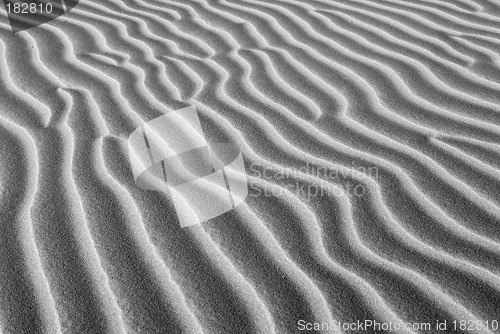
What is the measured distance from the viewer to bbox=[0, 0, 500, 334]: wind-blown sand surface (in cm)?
223

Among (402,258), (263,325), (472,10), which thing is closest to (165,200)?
(263,325)

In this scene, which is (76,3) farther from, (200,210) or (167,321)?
(167,321)

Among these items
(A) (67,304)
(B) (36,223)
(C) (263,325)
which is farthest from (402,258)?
(B) (36,223)

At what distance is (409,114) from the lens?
131 inches

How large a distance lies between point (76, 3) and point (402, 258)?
366 centimetres

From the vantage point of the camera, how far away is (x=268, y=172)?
2920 mm

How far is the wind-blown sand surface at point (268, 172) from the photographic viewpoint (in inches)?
87.8

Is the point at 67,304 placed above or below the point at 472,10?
below

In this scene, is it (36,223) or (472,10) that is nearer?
(36,223)

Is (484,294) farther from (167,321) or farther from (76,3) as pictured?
(76,3)

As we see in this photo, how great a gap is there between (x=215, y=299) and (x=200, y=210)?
53 centimetres

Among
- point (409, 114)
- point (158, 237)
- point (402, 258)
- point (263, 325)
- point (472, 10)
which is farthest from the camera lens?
point (472, 10)

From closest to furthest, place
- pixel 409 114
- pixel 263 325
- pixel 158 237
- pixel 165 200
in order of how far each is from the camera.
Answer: pixel 263 325 → pixel 158 237 → pixel 165 200 → pixel 409 114

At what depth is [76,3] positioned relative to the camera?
504 centimetres
